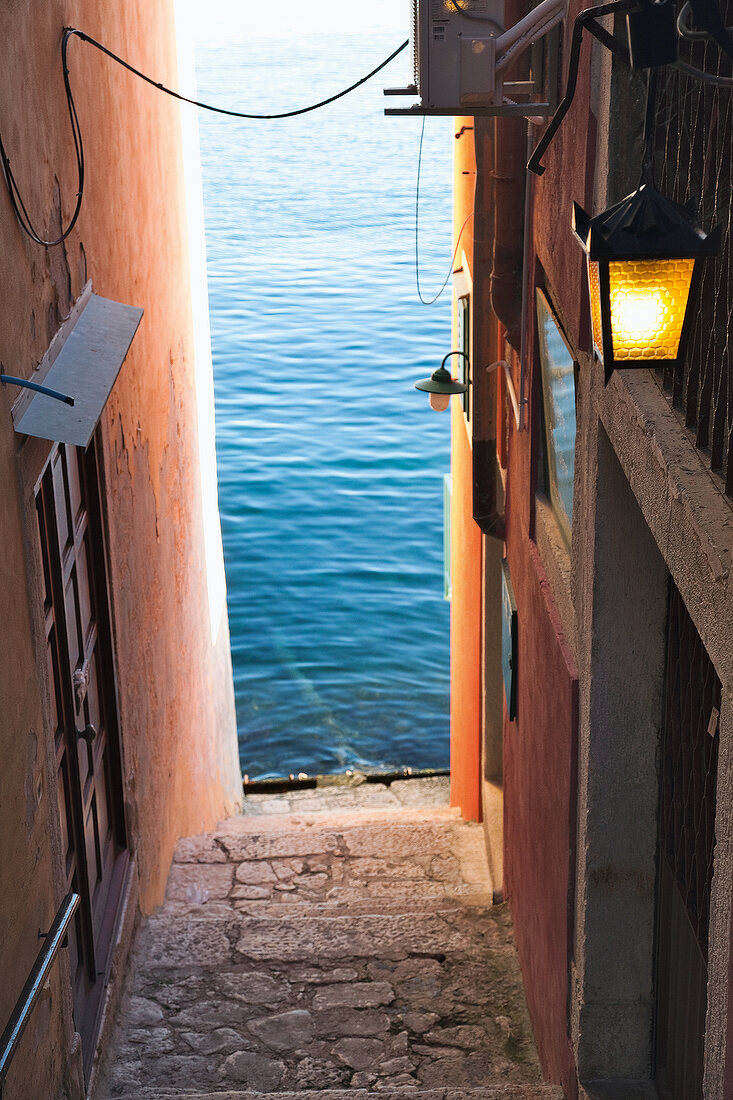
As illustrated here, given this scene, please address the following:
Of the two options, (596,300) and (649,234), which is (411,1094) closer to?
(596,300)

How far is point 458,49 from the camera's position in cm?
483

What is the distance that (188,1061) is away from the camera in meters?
5.52

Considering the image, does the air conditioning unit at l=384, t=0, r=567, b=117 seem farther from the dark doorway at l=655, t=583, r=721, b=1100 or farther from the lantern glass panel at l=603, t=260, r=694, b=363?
the lantern glass panel at l=603, t=260, r=694, b=363

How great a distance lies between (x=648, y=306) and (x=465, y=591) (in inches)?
301

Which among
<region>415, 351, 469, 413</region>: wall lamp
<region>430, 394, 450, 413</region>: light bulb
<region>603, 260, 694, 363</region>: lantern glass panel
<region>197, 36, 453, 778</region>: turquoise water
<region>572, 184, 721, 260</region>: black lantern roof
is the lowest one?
<region>197, 36, 453, 778</region>: turquoise water

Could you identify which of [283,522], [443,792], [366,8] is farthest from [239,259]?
[366,8]

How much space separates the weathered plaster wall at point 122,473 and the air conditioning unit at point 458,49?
140cm

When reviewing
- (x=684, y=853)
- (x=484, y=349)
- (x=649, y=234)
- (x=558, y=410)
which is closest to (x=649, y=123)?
(x=649, y=234)

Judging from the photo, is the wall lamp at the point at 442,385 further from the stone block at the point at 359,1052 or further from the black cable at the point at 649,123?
the black cable at the point at 649,123

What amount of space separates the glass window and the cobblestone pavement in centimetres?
227

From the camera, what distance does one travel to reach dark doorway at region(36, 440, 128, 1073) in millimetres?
5078

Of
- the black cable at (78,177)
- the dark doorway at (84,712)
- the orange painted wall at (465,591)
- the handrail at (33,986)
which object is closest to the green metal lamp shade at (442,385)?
the orange painted wall at (465,591)

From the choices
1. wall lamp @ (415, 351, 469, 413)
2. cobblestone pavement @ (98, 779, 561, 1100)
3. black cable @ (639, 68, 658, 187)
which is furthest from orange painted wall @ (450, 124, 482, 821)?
black cable @ (639, 68, 658, 187)

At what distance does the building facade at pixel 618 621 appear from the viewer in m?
2.72
